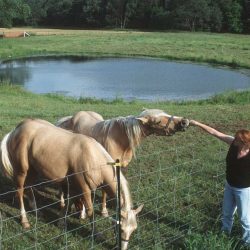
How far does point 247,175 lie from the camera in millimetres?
5688

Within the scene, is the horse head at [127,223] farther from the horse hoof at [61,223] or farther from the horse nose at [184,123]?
the horse nose at [184,123]

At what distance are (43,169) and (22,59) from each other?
3744cm

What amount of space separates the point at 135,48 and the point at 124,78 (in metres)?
20.8

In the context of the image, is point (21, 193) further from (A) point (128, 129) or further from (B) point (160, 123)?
(B) point (160, 123)

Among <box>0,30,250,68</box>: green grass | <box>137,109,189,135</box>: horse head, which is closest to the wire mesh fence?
<box>137,109,189,135</box>: horse head

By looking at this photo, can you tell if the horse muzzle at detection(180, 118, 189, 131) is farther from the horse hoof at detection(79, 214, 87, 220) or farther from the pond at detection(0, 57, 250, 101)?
the pond at detection(0, 57, 250, 101)

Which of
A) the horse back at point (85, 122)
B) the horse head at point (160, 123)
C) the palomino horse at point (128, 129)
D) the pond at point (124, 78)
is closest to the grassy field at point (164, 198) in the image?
the palomino horse at point (128, 129)

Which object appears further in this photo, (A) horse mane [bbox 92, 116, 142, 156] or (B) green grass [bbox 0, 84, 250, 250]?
(A) horse mane [bbox 92, 116, 142, 156]

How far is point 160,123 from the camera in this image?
6750 millimetres

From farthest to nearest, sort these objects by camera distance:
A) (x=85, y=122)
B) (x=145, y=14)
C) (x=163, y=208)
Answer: (x=145, y=14)
(x=85, y=122)
(x=163, y=208)

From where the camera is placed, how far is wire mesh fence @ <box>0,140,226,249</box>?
605cm

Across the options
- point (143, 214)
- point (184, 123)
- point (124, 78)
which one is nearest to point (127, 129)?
point (184, 123)

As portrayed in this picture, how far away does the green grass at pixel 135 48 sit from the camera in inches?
1614

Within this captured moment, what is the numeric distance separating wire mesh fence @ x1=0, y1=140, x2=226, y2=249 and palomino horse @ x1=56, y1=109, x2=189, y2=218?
0.44 m
